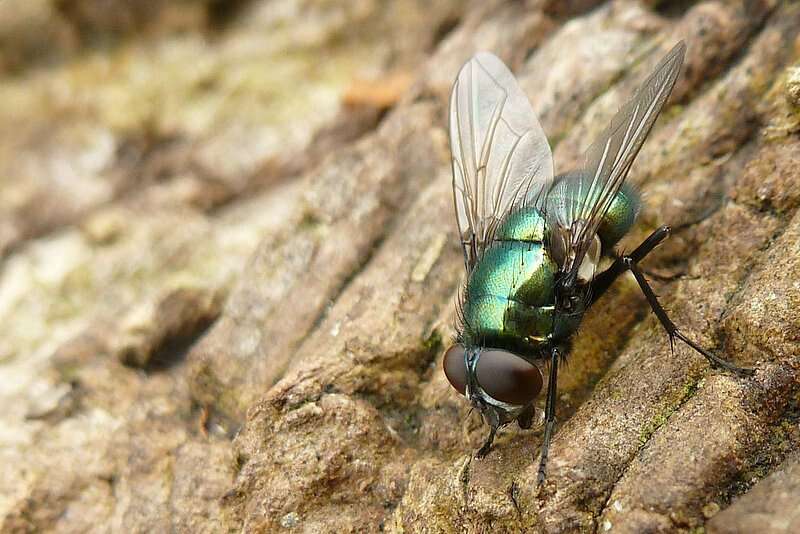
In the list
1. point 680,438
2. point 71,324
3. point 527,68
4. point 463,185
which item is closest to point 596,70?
point 527,68

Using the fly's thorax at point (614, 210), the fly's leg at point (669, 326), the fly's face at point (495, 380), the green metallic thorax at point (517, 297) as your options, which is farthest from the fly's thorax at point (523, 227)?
the fly's face at point (495, 380)

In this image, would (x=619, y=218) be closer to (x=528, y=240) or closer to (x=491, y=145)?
(x=528, y=240)

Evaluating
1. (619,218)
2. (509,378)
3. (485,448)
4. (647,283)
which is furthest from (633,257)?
(485,448)

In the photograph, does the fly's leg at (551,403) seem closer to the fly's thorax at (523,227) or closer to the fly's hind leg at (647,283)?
the fly's hind leg at (647,283)

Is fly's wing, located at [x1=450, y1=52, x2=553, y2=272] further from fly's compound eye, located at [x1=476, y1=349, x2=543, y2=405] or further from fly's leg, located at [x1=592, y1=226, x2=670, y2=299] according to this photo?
fly's compound eye, located at [x1=476, y1=349, x2=543, y2=405]

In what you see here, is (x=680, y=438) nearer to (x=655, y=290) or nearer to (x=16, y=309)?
(x=655, y=290)
